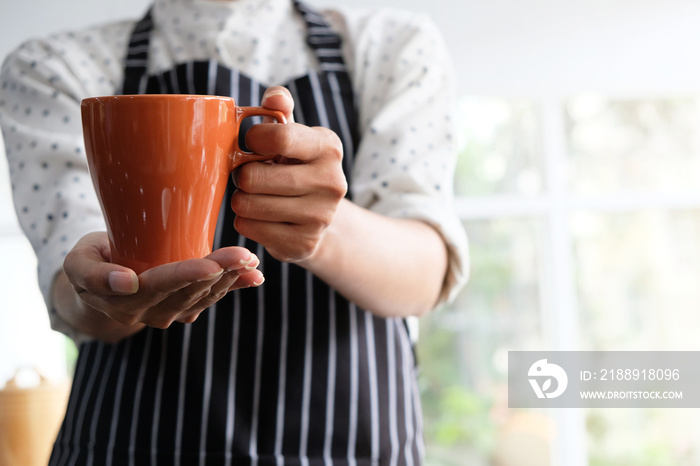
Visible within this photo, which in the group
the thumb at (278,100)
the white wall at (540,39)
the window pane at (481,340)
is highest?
the white wall at (540,39)

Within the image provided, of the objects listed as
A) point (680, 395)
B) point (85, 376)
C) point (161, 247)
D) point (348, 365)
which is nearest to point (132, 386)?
point (85, 376)

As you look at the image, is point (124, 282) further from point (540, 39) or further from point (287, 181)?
point (540, 39)

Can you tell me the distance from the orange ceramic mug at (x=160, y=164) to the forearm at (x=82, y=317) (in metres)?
0.25

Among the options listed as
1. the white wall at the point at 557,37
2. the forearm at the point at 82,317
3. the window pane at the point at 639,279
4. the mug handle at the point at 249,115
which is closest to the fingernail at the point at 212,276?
the mug handle at the point at 249,115

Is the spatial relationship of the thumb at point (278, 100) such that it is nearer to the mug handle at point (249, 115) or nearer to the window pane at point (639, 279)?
the mug handle at point (249, 115)

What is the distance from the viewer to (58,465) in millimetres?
889

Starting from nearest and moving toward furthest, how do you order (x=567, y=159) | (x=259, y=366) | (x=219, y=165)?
(x=219, y=165) → (x=259, y=366) → (x=567, y=159)

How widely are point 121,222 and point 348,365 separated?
0.42 meters

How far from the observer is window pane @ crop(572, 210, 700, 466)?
→ 80.7 inches

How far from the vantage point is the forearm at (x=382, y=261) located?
0.66m

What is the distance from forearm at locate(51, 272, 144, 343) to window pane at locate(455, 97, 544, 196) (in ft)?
4.71

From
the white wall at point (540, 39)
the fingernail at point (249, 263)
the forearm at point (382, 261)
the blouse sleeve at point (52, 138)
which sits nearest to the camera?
the fingernail at point (249, 263)

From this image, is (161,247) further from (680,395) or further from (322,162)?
(680,395)

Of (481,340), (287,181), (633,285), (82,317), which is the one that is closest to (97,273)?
(287,181)
